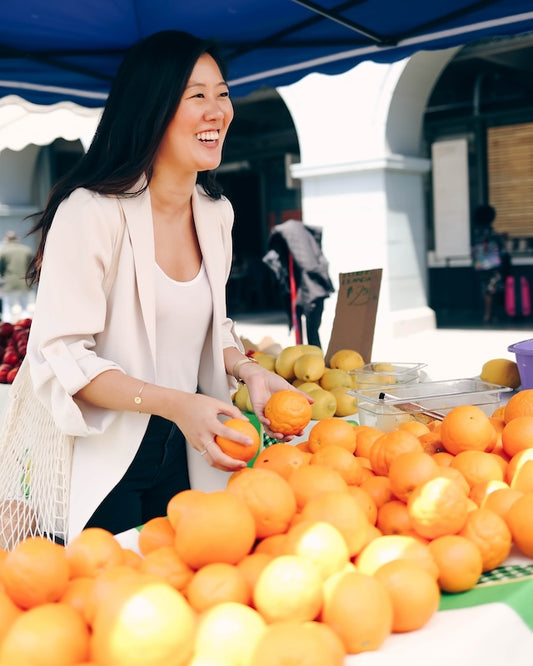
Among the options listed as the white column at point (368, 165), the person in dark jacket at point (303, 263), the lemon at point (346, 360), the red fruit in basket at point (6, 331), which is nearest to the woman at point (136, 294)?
the lemon at point (346, 360)

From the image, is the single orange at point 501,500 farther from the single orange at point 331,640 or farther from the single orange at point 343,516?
the single orange at point 331,640

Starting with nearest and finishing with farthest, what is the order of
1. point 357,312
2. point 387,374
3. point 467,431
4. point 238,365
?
point 467,431, point 238,365, point 387,374, point 357,312

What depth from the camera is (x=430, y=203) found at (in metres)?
14.7

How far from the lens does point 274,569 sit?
1043 millimetres

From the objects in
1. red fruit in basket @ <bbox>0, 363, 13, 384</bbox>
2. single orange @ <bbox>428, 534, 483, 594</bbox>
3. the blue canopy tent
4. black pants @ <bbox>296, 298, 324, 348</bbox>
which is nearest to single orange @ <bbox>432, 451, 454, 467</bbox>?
single orange @ <bbox>428, 534, 483, 594</bbox>

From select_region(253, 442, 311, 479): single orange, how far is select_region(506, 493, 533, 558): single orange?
0.44 metres

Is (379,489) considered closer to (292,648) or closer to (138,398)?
(138,398)

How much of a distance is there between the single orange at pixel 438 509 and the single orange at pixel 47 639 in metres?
0.60

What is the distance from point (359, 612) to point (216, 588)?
0.21 m

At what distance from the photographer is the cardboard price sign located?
3889 millimetres

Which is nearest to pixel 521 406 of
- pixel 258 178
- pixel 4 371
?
pixel 4 371

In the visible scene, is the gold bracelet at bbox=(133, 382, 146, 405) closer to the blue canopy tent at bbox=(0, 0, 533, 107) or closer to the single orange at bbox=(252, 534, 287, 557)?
the single orange at bbox=(252, 534, 287, 557)

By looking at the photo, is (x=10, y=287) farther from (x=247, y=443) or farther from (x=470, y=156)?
A: (x=247, y=443)

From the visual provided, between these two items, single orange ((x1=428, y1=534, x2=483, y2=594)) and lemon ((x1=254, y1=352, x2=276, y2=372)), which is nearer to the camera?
single orange ((x1=428, y1=534, x2=483, y2=594))
